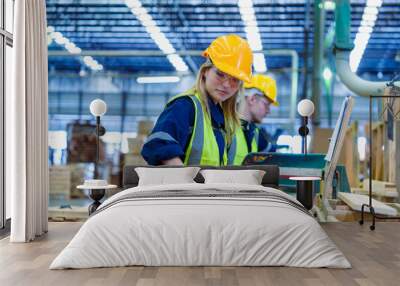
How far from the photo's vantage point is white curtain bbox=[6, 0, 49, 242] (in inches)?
208

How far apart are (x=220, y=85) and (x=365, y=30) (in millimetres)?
3536

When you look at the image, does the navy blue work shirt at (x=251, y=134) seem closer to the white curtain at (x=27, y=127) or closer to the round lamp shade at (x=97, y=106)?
the round lamp shade at (x=97, y=106)

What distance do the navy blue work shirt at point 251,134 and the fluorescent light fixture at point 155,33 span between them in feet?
4.53

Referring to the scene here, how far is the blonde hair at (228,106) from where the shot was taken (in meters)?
6.81

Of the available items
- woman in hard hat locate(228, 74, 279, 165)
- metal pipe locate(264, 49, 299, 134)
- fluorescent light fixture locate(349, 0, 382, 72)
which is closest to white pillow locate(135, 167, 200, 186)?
woman in hard hat locate(228, 74, 279, 165)

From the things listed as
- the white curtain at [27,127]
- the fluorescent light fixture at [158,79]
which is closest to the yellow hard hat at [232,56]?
the fluorescent light fixture at [158,79]

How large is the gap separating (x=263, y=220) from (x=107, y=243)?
1.11m

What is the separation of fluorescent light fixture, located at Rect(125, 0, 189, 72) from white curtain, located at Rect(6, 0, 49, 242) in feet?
8.67

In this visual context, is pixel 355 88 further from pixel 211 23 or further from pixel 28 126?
pixel 28 126

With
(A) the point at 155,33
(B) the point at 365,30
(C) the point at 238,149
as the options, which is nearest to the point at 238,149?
(C) the point at 238,149

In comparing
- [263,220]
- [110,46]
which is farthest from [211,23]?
[263,220]

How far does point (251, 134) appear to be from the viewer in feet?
23.3

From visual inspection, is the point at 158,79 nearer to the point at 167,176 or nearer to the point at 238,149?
the point at 238,149

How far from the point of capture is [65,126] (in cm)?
1055
